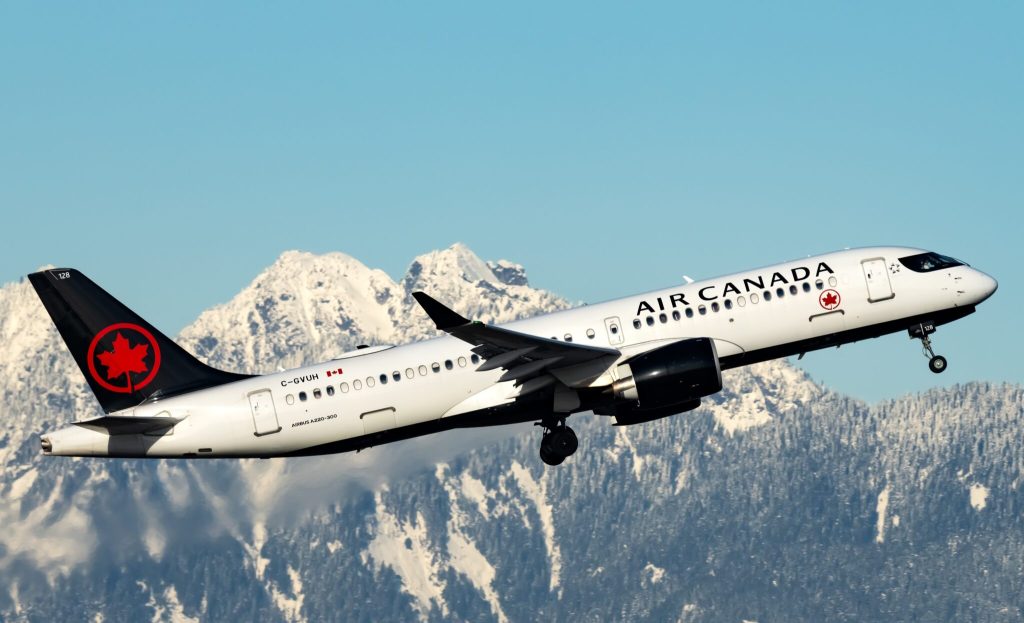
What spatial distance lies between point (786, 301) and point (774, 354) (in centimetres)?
217

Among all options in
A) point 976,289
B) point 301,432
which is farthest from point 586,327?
point 976,289

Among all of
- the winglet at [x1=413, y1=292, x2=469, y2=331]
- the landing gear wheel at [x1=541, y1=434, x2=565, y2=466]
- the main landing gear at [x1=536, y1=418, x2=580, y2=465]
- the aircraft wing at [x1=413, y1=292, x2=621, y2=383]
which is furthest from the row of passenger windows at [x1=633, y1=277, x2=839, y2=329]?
the winglet at [x1=413, y1=292, x2=469, y2=331]

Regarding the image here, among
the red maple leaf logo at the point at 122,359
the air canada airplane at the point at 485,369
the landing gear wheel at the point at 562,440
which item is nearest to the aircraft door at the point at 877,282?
the air canada airplane at the point at 485,369

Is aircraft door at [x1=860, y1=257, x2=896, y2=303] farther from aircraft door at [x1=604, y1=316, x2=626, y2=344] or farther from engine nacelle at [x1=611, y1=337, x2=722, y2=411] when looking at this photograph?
aircraft door at [x1=604, y1=316, x2=626, y2=344]

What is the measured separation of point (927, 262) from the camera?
62938 millimetres

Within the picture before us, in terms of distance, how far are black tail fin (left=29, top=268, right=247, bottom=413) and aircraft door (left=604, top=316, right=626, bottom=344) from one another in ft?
Answer: 49.3

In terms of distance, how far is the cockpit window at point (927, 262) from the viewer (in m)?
62.5

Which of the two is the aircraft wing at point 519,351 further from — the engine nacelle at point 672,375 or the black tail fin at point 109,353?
the black tail fin at point 109,353

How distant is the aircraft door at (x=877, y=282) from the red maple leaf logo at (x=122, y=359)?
2875 cm

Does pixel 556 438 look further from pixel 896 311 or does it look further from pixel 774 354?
pixel 896 311

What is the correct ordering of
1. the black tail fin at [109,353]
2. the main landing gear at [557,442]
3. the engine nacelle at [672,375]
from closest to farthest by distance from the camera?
the engine nacelle at [672,375], the black tail fin at [109,353], the main landing gear at [557,442]

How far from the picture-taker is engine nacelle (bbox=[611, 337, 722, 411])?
57.5 meters

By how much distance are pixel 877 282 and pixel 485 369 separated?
1607 cm

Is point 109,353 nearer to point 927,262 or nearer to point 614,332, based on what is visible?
point 614,332
